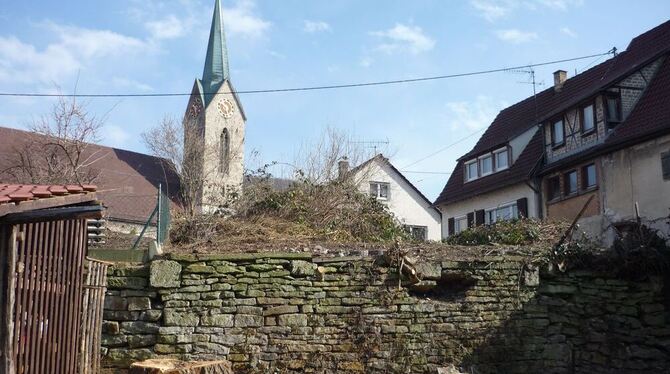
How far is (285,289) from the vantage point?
9.93 m

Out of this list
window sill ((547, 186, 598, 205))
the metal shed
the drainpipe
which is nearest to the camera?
the metal shed

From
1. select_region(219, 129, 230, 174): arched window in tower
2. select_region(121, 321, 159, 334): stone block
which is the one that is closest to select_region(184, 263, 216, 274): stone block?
select_region(121, 321, 159, 334): stone block

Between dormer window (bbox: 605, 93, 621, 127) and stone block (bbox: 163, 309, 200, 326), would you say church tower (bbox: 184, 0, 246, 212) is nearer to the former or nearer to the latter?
dormer window (bbox: 605, 93, 621, 127)

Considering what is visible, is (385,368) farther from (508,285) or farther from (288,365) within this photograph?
(508,285)

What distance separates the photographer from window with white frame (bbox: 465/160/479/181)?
96.6 feet

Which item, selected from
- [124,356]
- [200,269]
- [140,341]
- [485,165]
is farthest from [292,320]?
[485,165]

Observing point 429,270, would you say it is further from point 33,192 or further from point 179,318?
point 33,192

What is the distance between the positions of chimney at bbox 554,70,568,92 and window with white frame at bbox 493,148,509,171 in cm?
316

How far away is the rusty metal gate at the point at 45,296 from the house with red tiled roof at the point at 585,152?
39.7ft

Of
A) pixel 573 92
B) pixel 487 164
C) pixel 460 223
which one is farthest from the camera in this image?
pixel 460 223

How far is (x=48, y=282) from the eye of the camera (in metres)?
8.06

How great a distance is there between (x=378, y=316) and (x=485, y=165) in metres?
19.8

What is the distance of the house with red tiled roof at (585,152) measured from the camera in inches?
782

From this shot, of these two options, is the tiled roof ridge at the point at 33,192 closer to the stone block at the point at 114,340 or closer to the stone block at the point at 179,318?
the stone block at the point at 179,318
